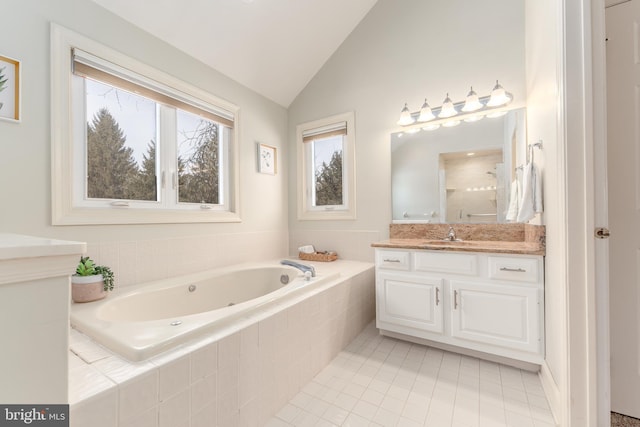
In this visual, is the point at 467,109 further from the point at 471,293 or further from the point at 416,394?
the point at 416,394

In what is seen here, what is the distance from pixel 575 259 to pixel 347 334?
4.81ft

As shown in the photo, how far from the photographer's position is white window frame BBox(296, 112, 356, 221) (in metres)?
2.81

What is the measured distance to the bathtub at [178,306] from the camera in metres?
1.03

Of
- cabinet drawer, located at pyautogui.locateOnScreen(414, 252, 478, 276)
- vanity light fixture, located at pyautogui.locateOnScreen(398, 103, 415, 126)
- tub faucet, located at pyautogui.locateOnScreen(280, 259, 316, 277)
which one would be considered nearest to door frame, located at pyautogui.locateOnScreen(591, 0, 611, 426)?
cabinet drawer, located at pyautogui.locateOnScreen(414, 252, 478, 276)

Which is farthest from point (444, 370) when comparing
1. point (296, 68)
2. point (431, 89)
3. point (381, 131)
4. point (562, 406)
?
point (296, 68)

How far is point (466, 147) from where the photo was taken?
7.48 ft

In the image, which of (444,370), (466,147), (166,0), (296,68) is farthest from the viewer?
(296,68)

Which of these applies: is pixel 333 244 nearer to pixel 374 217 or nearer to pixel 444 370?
pixel 374 217

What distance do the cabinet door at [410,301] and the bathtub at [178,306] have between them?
428 mm

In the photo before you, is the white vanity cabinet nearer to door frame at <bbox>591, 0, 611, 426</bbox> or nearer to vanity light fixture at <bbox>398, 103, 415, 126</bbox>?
door frame at <bbox>591, 0, 611, 426</bbox>

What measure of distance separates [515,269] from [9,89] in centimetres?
297

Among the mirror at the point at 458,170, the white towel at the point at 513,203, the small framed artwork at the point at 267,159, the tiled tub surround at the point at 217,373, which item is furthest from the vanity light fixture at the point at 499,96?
the small framed artwork at the point at 267,159

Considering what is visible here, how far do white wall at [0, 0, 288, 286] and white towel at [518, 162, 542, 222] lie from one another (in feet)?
7.39

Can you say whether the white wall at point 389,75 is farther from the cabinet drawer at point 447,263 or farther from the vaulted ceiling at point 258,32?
the cabinet drawer at point 447,263
